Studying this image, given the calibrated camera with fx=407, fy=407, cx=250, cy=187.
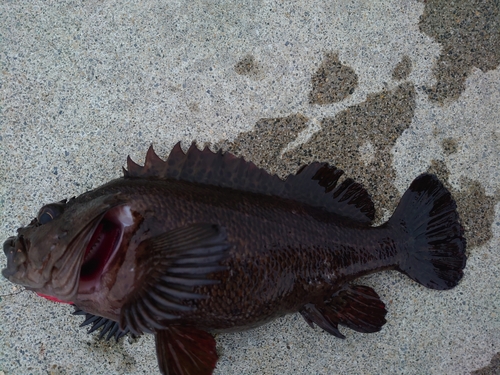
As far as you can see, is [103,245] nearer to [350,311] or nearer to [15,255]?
[15,255]

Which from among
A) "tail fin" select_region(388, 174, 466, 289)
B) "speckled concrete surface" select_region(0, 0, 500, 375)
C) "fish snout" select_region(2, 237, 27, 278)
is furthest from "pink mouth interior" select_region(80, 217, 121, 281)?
"tail fin" select_region(388, 174, 466, 289)

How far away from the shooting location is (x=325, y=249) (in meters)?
2.32

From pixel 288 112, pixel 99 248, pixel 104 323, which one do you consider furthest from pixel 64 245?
pixel 288 112

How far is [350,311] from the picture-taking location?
2.47 m

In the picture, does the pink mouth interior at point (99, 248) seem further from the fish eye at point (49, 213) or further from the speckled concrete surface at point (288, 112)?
the speckled concrete surface at point (288, 112)

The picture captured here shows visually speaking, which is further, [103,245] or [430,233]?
[430,233]

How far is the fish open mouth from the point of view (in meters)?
2.09

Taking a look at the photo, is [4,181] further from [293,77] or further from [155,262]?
[293,77]

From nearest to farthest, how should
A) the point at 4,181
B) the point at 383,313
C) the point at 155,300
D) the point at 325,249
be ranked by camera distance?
the point at 155,300, the point at 325,249, the point at 383,313, the point at 4,181

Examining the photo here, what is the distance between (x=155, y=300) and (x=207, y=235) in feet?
→ 1.33

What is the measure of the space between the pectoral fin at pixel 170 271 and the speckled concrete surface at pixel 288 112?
31.2 inches

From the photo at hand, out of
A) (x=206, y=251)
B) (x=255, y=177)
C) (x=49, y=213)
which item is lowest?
(x=49, y=213)

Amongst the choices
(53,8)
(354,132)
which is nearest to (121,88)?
(53,8)

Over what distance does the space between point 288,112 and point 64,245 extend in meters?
1.63
